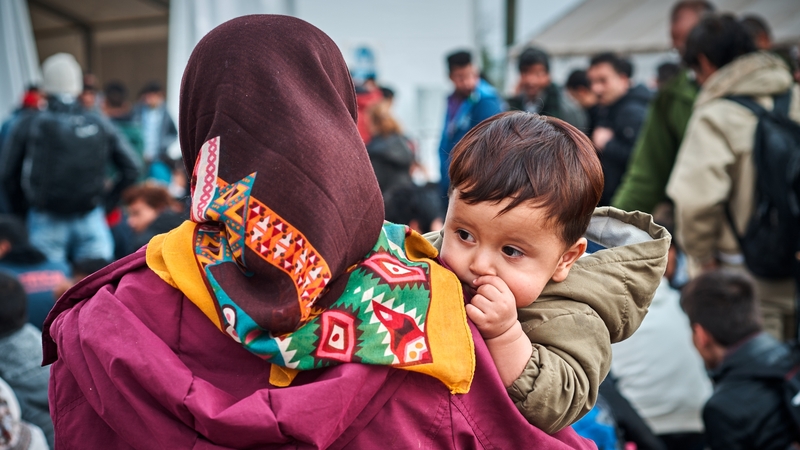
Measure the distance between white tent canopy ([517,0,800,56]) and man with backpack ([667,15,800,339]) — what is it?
6611 millimetres

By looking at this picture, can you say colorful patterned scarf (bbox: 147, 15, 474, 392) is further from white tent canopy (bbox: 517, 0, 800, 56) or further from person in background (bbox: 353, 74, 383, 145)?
white tent canopy (bbox: 517, 0, 800, 56)

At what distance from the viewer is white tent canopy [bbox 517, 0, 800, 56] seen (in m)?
10.5

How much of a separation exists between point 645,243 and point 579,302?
20 centimetres

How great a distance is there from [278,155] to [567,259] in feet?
2.05

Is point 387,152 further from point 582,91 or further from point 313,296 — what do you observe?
point 313,296

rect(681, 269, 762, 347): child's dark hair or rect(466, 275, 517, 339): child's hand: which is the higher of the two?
rect(466, 275, 517, 339): child's hand

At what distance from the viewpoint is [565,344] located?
141 centimetres

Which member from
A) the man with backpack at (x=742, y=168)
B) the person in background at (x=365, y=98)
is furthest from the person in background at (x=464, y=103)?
the man with backpack at (x=742, y=168)

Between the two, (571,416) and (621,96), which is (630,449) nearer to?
(571,416)

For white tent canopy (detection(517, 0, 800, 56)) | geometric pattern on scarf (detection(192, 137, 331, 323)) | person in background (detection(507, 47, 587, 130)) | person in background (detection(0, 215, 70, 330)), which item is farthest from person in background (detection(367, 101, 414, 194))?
white tent canopy (detection(517, 0, 800, 56))

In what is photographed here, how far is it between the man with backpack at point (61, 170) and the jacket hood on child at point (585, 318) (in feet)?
15.6

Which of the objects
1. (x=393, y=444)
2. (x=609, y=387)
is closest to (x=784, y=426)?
(x=609, y=387)

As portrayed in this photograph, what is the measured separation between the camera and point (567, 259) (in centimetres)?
152

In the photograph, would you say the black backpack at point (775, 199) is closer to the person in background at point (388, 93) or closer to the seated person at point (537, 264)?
the seated person at point (537, 264)
